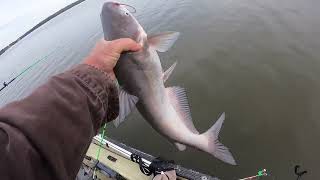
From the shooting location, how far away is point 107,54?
1908 mm

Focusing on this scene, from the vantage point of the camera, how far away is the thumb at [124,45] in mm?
2031

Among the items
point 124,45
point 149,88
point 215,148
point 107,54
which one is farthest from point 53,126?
point 215,148

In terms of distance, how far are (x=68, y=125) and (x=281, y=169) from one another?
595 centimetres

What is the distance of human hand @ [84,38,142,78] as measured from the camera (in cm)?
176

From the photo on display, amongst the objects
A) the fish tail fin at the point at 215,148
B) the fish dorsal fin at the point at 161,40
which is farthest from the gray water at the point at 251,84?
the fish dorsal fin at the point at 161,40

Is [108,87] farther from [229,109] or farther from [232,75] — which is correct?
[232,75]

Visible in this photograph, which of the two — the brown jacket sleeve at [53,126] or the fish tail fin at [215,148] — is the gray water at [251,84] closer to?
the fish tail fin at [215,148]

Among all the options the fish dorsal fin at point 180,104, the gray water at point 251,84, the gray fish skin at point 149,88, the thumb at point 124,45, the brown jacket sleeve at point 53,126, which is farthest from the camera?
the gray water at point 251,84

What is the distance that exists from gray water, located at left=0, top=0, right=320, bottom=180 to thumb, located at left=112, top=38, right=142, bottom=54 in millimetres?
5006

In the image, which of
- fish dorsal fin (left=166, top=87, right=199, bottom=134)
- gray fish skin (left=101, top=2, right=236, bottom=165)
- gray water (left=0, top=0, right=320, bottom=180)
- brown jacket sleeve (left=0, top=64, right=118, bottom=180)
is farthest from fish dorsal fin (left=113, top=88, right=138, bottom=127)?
gray water (left=0, top=0, right=320, bottom=180)

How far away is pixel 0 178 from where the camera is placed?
91 cm

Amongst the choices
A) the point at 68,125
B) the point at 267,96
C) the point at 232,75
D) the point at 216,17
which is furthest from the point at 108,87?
the point at 216,17

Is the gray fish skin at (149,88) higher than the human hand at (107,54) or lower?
lower

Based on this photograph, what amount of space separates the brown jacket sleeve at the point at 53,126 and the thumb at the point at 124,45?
54 cm
